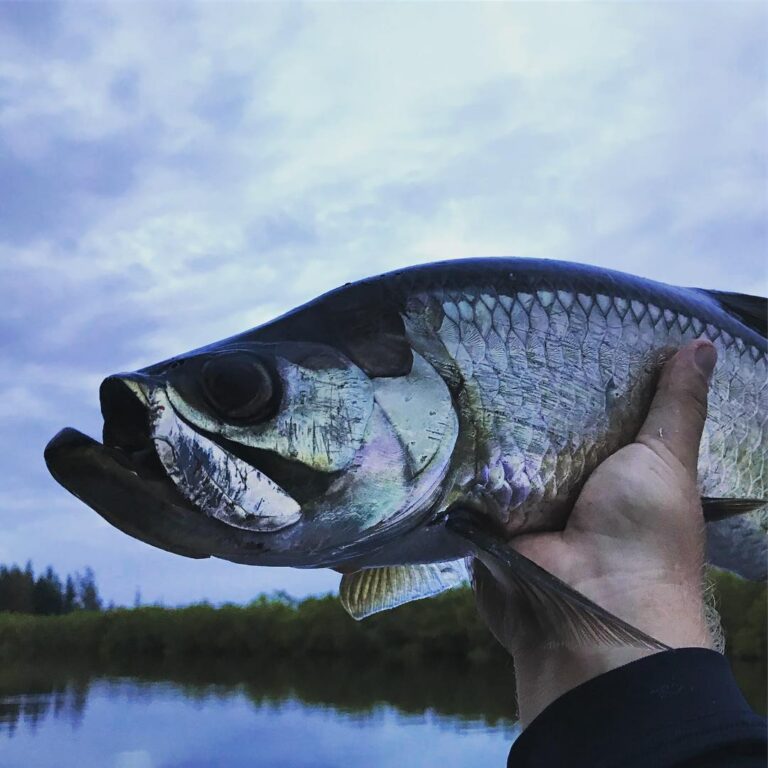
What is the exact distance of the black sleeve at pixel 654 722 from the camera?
1622 millimetres

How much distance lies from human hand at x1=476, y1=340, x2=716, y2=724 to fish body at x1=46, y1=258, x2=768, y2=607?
0.27 feet

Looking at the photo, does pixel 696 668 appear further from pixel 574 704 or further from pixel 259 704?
pixel 259 704

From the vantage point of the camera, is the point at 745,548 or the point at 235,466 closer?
the point at 235,466

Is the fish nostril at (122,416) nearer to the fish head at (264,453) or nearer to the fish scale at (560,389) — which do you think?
the fish head at (264,453)

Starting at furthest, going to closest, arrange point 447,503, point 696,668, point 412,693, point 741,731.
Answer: point 412,693 → point 447,503 → point 696,668 → point 741,731

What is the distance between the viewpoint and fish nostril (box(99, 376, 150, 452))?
73.4 inches

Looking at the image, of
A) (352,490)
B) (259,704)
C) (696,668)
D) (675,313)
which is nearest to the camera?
(696,668)

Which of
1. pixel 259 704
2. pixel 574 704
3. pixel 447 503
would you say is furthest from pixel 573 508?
pixel 259 704

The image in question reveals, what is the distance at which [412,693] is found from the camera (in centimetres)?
5872

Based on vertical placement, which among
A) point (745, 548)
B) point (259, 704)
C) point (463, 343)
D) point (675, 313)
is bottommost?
point (259, 704)

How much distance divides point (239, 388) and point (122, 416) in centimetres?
27

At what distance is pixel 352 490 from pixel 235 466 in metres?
0.28

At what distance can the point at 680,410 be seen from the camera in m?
2.32

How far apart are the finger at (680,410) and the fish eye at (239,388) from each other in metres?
1.05
